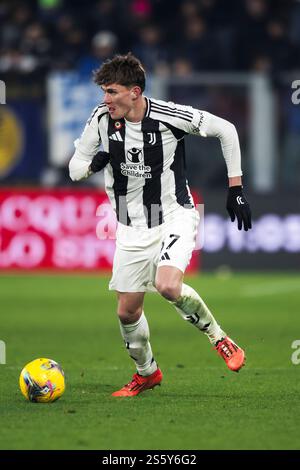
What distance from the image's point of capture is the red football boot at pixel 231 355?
777cm

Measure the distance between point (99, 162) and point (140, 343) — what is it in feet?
4.01

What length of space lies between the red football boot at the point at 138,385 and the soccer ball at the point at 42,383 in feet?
1.69

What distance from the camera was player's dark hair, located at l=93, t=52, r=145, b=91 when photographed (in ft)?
25.5

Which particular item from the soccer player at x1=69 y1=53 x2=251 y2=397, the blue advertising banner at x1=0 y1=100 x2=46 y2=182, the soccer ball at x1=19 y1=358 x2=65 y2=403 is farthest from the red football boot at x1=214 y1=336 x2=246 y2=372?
the blue advertising banner at x1=0 y1=100 x2=46 y2=182

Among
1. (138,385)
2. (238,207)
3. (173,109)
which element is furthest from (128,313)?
(173,109)

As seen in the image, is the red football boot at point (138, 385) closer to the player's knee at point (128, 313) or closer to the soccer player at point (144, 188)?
the soccer player at point (144, 188)

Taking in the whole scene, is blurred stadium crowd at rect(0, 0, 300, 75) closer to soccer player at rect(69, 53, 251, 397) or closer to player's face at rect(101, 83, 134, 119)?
soccer player at rect(69, 53, 251, 397)

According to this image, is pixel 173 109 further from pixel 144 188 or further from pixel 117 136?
pixel 144 188

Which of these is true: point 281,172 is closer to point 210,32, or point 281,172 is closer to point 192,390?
point 210,32

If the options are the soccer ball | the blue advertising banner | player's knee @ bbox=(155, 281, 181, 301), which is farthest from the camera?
the blue advertising banner

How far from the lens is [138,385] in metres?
7.99

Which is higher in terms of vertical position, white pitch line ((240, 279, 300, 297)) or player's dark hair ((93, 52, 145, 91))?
player's dark hair ((93, 52, 145, 91))

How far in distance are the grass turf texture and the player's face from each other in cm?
186
